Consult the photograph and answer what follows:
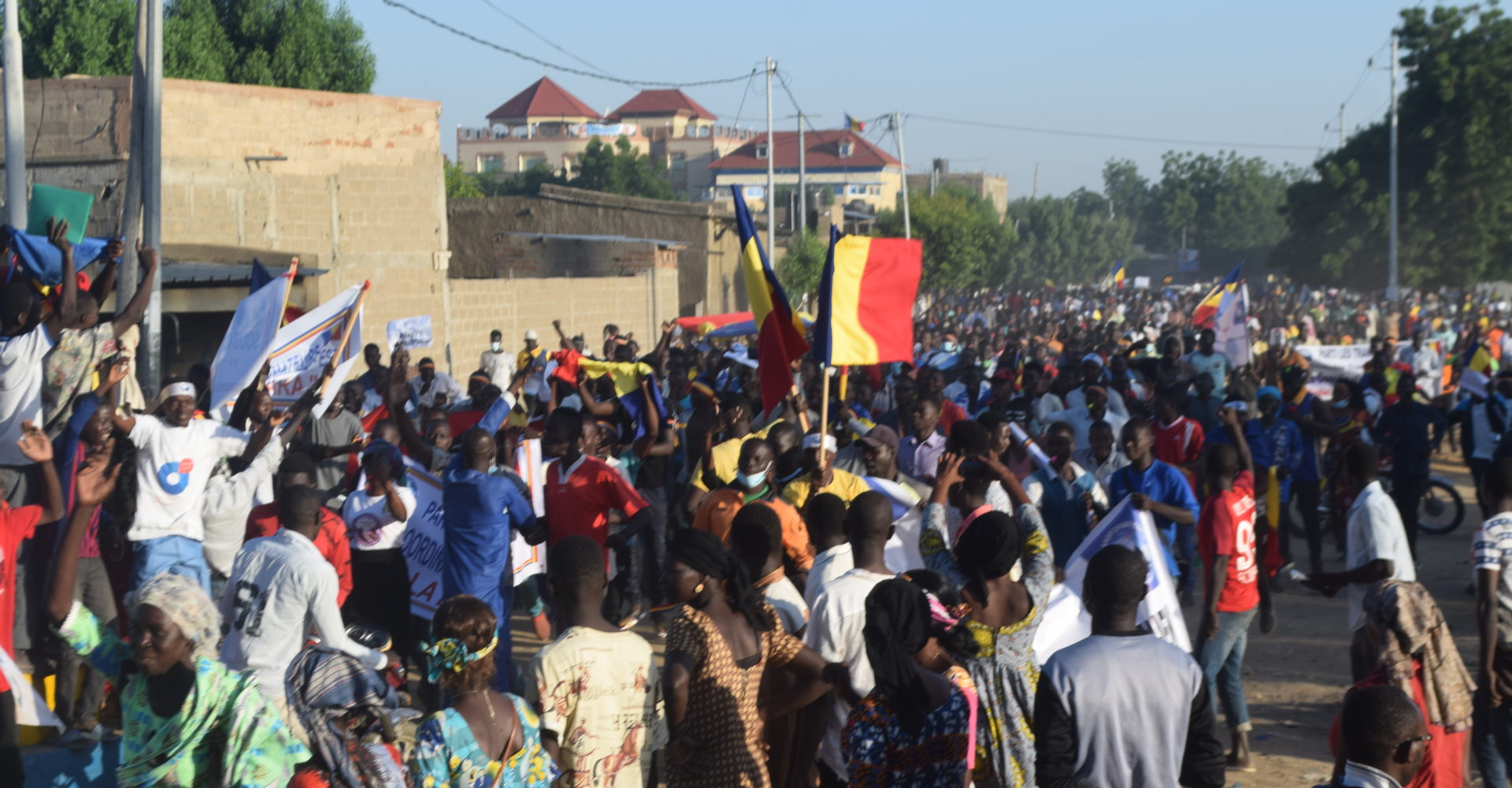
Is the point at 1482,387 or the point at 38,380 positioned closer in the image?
the point at 38,380

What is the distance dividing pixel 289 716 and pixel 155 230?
237 inches

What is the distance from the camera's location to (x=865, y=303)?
833 cm

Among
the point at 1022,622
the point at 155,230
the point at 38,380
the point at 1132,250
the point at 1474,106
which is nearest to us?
the point at 1022,622

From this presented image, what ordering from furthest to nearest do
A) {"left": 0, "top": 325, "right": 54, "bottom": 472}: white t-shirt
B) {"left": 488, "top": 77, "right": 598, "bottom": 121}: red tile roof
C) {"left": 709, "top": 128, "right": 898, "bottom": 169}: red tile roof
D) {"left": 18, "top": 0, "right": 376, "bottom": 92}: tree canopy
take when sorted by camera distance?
{"left": 488, "top": 77, "right": 598, "bottom": 121}: red tile roof
{"left": 709, "top": 128, "right": 898, "bottom": 169}: red tile roof
{"left": 18, "top": 0, "right": 376, "bottom": 92}: tree canopy
{"left": 0, "top": 325, "right": 54, "bottom": 472}: white t-shirt

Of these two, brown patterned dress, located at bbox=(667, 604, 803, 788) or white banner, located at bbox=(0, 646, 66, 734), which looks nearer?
brown patterned dress, located at bbox=(667, 604, 803, 788)

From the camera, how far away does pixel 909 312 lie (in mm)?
8633

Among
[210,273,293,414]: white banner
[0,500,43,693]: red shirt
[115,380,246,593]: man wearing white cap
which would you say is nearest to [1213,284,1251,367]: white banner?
[210,273,293,414]: white banner

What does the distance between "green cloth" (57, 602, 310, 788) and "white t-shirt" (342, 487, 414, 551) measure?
372 cm

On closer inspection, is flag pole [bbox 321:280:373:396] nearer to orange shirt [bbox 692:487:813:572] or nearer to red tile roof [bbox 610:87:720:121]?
orange shirt [bbox 692:487:813:572]

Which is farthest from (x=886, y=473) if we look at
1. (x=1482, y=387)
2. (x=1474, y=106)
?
(x=1474, y=106)

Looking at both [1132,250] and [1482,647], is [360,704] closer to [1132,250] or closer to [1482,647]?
[1482,647]

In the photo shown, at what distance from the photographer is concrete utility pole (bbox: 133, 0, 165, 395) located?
9938mm

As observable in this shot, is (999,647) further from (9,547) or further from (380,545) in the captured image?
(380,545)

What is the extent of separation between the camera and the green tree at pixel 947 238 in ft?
171
